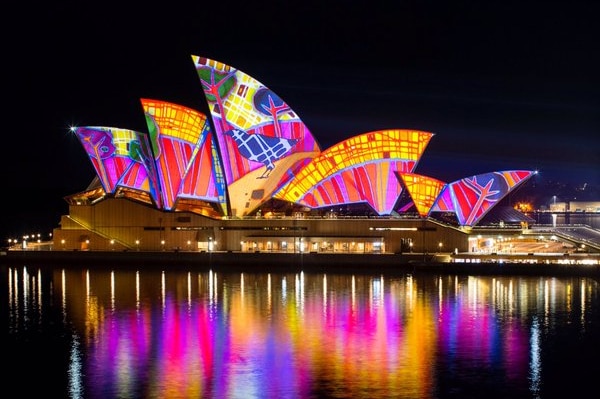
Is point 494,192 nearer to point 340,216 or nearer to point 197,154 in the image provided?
point 340,216

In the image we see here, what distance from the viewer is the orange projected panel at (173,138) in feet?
173

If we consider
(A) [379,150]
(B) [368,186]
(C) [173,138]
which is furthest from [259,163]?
(A) [379,150]

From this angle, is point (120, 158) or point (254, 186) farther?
point (120, 158)

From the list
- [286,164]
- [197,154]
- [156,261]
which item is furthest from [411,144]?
[156,261]

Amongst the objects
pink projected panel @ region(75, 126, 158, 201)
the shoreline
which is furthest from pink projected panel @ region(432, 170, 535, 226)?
pink projected panel @ region(75, 126, 158, 201)

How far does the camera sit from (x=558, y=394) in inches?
886

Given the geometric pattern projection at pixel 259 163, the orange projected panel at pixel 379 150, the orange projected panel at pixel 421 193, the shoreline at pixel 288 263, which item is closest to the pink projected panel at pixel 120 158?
the geometric pattern projection at pixel 259 163

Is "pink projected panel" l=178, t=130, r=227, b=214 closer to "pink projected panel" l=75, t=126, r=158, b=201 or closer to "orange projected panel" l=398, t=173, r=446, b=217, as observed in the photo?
"pink projected panel" l=75, t=126, r=158, b=201

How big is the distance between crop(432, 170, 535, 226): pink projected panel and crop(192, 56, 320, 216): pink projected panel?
7.62 meters

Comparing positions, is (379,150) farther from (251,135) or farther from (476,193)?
(251,135)

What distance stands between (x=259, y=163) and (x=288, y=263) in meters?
6.13

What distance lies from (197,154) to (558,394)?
33886mm

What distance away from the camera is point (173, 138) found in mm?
53156

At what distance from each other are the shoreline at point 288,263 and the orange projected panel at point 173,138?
430cm
